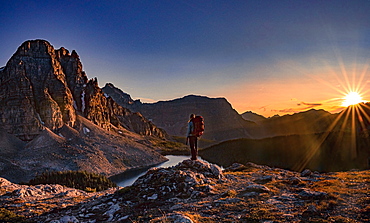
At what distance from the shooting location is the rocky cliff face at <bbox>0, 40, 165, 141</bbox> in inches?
3637

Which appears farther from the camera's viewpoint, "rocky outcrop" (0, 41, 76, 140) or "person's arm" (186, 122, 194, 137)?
"rocky outcrop" (0, 41, 76, 140)

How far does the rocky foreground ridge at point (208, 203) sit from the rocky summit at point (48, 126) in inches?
2652

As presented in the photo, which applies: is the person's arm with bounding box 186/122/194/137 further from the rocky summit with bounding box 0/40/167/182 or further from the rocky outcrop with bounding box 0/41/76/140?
the rocky outcrop with bounding box 0/41/76/140

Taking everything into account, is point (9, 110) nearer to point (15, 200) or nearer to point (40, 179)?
point (40, 179)

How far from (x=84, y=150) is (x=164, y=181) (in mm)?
85972

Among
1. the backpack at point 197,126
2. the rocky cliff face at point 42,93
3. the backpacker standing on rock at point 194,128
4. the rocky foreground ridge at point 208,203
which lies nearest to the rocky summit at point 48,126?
the rocky cliff face at point 42,93

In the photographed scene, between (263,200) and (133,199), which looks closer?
(263,200)

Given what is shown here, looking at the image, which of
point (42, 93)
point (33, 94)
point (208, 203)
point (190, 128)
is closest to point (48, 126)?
point (42, 93)

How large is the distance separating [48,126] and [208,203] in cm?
10235

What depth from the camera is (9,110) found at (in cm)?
9238

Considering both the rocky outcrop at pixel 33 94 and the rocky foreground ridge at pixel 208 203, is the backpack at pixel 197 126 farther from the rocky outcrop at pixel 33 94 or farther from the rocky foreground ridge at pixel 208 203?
the rocky outcrop at pixel 33 94

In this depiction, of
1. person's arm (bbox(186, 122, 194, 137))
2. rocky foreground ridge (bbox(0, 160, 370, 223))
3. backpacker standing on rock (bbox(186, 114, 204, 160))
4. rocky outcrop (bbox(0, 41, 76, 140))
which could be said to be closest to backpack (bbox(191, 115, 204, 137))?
backpacker standing on rock (bbox(186, 114, 204, 160))

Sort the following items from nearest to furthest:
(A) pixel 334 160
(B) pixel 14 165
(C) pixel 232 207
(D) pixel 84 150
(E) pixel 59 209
→ (C) pixel 232 207
(E) pixel 59 209
(A) pixel 334 160
(B) pixel 14 165
(D) pixel 84 150

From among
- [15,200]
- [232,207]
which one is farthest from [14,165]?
[232,207]
